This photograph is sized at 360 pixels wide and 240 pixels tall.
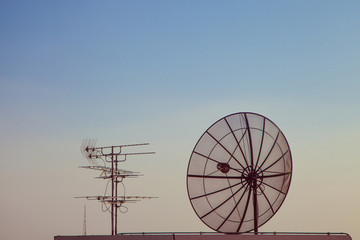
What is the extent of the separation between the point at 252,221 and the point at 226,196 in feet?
4.20

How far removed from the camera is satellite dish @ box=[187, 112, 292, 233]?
19797 millimetres

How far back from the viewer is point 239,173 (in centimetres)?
2017

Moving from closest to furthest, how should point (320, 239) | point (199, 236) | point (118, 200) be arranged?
point (199, 236) → point (320, 239) → point (118, 200)

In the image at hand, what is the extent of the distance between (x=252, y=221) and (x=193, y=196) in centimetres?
240

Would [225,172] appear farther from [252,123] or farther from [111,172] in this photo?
[111,172]

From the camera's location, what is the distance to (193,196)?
773 inches

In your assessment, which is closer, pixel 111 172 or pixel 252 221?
pixel 252 221

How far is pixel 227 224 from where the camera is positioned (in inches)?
790

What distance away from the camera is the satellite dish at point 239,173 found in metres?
19.8

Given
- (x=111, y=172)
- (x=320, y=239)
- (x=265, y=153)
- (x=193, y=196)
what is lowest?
(x=320, y=239)

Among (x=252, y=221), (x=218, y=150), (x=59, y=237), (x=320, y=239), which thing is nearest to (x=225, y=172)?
(x=218, y=150)

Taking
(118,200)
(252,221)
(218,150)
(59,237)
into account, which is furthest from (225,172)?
(118,200)

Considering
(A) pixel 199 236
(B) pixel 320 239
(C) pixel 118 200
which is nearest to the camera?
(A) pixel 199 236

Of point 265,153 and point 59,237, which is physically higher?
point 265,153
